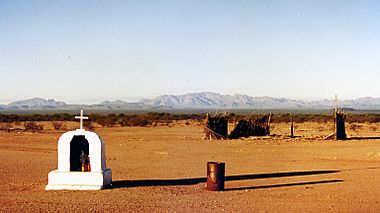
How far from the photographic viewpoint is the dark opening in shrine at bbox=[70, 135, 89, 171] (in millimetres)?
16328

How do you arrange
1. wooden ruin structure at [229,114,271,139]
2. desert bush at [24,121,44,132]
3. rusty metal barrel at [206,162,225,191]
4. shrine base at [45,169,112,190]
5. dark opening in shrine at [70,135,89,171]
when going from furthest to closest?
desert bush at [24,121,44,132] < wooden ruin structure at [229,114,271,139] < dark opening in shrine at [70,135,89,171] < shrine base at [45,169,112,190] < rusty metal barrel at [206,162,225,191]

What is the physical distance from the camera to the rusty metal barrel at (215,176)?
1525 centimetres

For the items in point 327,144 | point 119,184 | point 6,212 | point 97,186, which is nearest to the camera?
point 6,212

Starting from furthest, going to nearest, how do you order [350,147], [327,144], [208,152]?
[327,144]
[350,147]
[208,152]

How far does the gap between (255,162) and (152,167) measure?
14.7 ft

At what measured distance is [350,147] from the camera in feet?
103

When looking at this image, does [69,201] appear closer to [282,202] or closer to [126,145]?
[282,202]

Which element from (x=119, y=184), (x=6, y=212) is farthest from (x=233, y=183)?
(x=6, y=212)

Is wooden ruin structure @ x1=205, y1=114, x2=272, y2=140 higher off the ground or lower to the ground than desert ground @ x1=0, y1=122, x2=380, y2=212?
higher

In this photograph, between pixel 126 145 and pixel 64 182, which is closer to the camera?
pixel 64 182

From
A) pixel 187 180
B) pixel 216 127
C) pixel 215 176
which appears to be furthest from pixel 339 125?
pixel 215 176

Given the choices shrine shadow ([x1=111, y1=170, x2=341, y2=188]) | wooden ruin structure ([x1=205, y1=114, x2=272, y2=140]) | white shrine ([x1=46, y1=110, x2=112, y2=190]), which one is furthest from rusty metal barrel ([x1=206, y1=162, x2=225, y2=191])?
wooden ruin structure ([x1=205, y1=114, x2=272, y2=140])

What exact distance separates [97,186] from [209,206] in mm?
3607

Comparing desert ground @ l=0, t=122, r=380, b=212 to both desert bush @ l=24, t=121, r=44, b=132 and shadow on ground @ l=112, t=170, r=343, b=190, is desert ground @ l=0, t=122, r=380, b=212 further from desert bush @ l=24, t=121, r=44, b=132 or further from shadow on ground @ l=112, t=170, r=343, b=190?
desert bush @ l=24, t=121, r=44, b=132
